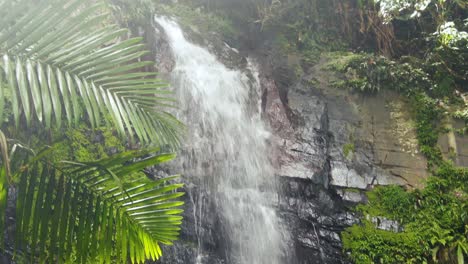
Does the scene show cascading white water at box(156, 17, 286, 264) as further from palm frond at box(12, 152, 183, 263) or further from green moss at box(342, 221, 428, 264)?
palm frond at box(12, 152, 183, 263)

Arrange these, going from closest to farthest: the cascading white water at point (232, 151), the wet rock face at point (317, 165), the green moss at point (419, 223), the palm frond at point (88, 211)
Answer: the palm frond at point (88, 211)
the green moss at point (419, 223)
the wet rock face at point (317, 165)
the cascading white water at point (232, 151)

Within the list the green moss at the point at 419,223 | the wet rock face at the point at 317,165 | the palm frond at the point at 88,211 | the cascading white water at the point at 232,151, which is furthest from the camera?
the cascading white water at the point at 232,151

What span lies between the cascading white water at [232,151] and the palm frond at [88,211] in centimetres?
410

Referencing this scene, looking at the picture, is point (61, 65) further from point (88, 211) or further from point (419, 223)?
point (419, 223)

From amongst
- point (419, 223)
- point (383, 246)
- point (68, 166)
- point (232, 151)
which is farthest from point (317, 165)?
point (68, 166)

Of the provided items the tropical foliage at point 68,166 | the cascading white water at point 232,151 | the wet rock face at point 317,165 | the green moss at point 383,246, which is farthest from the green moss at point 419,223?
the tropical foliage at point 68,166

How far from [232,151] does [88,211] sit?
15.5ft

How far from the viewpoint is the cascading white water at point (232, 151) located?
5758 millimetres

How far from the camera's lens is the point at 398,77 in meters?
7.30

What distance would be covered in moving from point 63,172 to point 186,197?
4.15m

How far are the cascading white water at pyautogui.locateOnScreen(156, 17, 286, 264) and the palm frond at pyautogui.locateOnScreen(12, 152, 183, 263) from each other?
13.5ft

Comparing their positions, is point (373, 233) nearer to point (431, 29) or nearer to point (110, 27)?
point (110, 27)

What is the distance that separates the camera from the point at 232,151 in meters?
6.34

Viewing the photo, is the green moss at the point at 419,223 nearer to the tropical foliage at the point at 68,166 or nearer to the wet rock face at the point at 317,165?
the wet rock face at the point at 317,165
